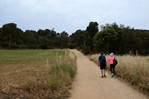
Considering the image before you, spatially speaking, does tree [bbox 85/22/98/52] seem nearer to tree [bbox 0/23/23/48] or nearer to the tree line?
the tree line

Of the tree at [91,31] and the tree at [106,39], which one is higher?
the tree at [91,31]

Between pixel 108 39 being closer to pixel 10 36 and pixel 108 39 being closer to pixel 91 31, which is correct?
pixel 91 31

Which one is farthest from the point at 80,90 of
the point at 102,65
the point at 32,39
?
the point at 32,39

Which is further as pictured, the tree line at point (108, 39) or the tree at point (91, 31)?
the tree at point (91, 31)

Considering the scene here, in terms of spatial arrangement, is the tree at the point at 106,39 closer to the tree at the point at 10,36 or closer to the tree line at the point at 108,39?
the tree line at the point at 108,39

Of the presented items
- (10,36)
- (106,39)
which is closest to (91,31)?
(106,39)

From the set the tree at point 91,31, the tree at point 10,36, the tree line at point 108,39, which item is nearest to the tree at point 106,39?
the tree line at point 108,39

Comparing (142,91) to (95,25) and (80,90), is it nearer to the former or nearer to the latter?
(80,90)

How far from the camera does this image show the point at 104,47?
63.4 m

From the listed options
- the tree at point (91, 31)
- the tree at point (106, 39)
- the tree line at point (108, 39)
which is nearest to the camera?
the tree at point (106, 39)

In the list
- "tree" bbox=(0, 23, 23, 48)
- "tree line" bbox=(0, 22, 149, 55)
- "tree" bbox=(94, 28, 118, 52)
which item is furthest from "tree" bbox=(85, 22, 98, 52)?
"tree" bbox=(0, 23, 23, 48)

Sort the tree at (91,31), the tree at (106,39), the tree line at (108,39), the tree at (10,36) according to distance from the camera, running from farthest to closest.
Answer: the tree at (10,36) → the tree at (91,31) → the tree line at (108,39) → the tree at (106,39)

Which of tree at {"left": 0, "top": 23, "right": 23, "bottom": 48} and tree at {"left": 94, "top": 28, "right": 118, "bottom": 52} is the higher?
tree at {"left": 0, "top": 23, "right": 23, "bottom": 48}

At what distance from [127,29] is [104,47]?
50.7 feet
